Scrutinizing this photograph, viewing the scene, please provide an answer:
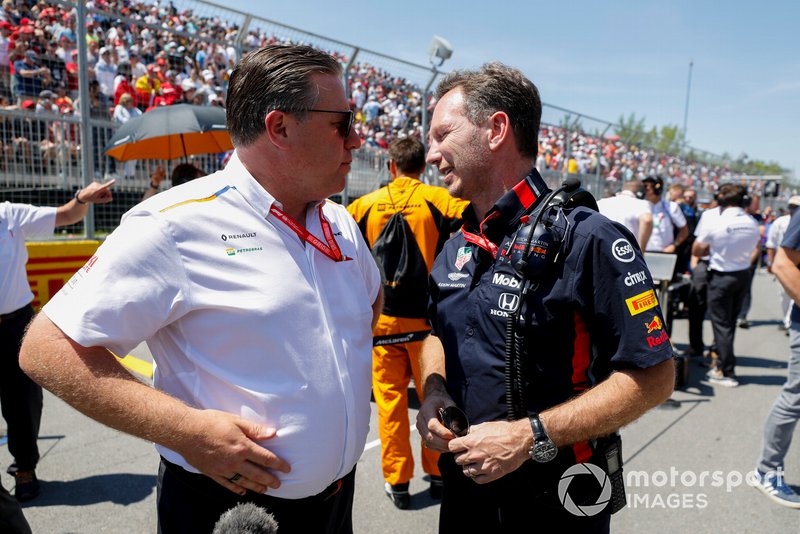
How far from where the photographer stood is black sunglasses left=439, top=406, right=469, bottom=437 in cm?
166

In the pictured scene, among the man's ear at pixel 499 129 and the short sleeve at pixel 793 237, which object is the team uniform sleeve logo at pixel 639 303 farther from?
the short sleeve at pixel 793 237

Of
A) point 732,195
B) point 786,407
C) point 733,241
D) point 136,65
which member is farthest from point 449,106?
point 136,65

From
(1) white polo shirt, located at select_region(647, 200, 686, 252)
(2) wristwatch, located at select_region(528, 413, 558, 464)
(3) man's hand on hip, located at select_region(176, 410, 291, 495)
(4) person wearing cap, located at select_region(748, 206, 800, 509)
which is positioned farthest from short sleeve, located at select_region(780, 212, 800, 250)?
(1) white polo shirt, located at select_region(647, 200, 686, 252)

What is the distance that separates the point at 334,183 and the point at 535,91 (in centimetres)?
77

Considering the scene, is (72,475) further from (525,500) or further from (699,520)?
(699,520)

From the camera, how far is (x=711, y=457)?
4195 mm

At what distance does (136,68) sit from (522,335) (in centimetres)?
805

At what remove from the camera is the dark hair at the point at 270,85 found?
1.53m

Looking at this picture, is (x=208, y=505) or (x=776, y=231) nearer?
(x=208, y=505)

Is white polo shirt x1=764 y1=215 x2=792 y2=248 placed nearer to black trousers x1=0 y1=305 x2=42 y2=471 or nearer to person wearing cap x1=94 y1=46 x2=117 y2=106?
black trousers x1=0 y1=305 x2=42 y2=471

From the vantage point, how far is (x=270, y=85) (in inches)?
60.1

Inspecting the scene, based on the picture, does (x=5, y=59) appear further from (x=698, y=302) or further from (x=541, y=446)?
(x=698, y=302)

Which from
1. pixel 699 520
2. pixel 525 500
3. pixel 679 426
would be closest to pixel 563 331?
pixel 525 500

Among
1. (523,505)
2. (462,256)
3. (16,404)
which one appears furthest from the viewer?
(16,404)
